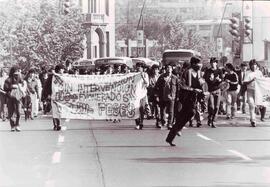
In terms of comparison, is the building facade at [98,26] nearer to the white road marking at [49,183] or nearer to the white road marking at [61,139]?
the white road marking at [61,139]

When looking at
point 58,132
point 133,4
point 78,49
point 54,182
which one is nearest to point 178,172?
point 54,182

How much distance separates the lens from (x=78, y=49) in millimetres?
56812

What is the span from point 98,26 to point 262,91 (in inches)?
2357

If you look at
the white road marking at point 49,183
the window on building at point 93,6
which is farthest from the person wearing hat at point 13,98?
the window on building at point 93,6

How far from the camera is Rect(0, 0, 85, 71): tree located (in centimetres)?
5550

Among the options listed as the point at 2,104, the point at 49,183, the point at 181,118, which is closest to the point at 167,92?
the point at 181,118

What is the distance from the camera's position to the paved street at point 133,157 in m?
11.7

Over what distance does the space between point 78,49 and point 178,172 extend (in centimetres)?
4466

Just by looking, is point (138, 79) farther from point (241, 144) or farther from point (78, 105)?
point (241, 144)

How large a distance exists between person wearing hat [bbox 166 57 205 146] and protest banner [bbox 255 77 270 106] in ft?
22.8

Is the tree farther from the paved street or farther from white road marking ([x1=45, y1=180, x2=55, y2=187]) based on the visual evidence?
white road marking ([x1=45, y1=180, x2=55, y2=187])

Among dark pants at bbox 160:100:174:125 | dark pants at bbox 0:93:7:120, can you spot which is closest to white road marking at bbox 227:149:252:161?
dark pants at bbox 160:100:174:125

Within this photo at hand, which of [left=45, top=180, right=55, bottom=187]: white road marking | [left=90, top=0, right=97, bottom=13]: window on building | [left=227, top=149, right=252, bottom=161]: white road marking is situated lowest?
[left=227, top=149, right=252, bottom=161]: white road marking

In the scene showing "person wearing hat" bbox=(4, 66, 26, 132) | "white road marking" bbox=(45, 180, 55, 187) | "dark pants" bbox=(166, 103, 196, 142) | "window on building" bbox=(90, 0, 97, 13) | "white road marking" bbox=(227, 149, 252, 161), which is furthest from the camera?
"window on building" bbox=(90, 0, 97, 13)
